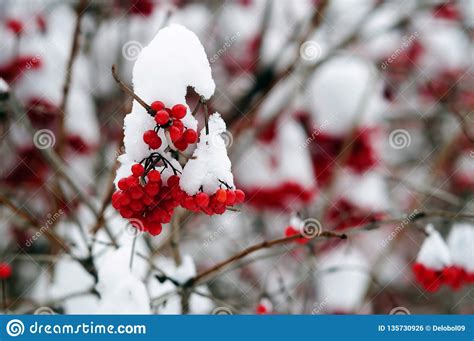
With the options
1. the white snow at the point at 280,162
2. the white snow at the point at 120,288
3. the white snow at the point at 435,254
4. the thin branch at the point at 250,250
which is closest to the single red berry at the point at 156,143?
the thin branch at the point at 250,250

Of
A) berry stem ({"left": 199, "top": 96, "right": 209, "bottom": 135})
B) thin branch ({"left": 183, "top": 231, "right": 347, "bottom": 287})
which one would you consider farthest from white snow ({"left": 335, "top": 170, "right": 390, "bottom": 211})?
berry stem ({"left": 199, "top": 96, "right": 209, "bottom": 135})

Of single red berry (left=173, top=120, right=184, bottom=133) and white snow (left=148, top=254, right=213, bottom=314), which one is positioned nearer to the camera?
single red berry (left=173, top=120, right=184, bottom=133)

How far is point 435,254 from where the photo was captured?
163cm

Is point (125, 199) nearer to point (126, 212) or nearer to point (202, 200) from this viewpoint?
point (126, 212)

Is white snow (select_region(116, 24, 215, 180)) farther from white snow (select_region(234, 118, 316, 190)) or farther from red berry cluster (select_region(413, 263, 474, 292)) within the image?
white snow (select_region(234, 118, 316, 190))

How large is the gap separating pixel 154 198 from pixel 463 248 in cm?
109

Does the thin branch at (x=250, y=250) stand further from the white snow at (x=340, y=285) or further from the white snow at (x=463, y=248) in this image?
the white snow at (x=340, y=285)

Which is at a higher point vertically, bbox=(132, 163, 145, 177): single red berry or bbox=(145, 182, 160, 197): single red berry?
bbox=(132, 163, 145, 177): single red berry

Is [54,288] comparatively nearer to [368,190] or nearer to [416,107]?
[368,190]

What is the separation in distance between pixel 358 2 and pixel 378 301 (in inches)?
89.6

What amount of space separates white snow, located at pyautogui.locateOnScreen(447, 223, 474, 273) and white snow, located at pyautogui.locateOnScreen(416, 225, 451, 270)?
115mm

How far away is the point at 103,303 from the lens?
165cm

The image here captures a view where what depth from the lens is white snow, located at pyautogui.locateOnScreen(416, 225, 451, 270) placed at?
1620 mm

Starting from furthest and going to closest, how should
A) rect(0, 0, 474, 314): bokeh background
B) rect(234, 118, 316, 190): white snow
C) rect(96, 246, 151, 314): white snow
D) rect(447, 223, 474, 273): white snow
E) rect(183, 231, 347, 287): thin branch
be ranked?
rect(234, 118, 316, 190): white snow
rect(0, 0, 474, 314): bokeh background
rect(447, 223, 474, 273): white snow
rect(96, 246, 151, 314): white snow
rect(183, 231, 347, 287): thin branch
